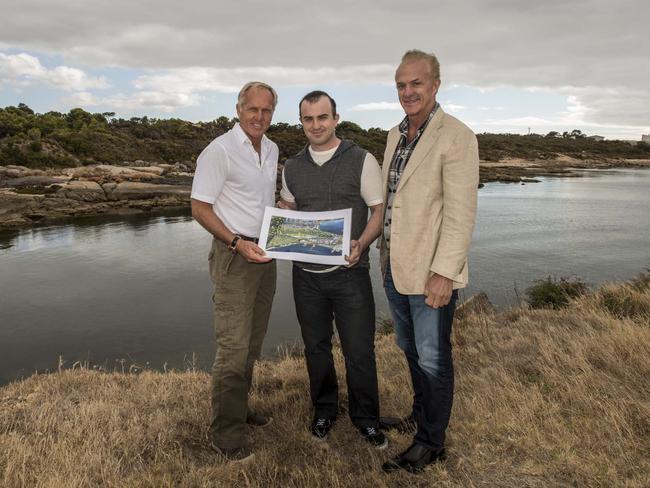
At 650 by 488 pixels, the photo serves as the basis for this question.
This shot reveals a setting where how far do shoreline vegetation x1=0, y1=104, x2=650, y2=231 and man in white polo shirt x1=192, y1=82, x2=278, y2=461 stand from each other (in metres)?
24.4

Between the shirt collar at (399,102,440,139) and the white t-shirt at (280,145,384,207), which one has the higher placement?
the shirt collar at (399,102,440,139)

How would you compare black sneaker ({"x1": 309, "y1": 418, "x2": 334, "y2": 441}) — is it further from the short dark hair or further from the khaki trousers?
the short dark hair

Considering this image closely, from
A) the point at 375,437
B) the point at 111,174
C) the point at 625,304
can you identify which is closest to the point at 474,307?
the point at 625,304

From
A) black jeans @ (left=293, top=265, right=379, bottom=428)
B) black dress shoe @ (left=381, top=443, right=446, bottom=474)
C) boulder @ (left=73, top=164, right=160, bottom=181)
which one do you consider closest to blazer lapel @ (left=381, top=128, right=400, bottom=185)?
black jeans @ (left=293, top=265, right=379, bottom=428)

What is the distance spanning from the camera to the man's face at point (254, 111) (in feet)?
10.8

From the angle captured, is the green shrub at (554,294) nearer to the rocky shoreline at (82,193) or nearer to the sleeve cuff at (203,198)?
the sleeve cuff at (203,198)

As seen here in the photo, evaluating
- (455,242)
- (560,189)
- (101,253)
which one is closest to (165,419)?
(455,242)

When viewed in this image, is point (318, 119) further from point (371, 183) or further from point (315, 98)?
point (371, 183)

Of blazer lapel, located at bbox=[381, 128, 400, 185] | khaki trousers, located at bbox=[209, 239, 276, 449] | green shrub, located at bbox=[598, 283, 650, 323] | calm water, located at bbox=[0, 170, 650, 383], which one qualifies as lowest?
calm water, located at bbox=[0, 170, 650, 383]

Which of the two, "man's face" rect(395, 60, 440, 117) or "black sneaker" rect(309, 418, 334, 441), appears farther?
"black sneaker" rect(309, 418, 334, 441)

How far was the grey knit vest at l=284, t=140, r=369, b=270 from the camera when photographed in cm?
333

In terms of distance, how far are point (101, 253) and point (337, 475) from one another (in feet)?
55.4

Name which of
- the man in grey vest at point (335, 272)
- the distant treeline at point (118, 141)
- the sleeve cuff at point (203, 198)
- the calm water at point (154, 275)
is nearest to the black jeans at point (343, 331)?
the man in grey vest at point (335, 272)

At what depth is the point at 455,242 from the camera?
2.81 metres
